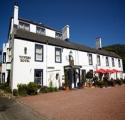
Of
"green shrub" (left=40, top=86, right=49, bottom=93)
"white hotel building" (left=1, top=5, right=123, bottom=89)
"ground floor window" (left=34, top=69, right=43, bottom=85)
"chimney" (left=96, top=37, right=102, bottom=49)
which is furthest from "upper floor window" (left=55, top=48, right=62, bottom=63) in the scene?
"chimney" (left=96, top=37, right=102, bottom=49)

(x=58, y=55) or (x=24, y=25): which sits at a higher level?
(x=24, y=25)

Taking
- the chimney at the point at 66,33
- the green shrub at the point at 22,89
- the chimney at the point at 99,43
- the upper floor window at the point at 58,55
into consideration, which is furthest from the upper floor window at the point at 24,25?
the chimney at the point at 99,43

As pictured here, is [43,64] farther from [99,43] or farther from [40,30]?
[99,43]

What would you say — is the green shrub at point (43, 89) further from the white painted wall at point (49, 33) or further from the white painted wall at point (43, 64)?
the white painted wall at point (49, 33)

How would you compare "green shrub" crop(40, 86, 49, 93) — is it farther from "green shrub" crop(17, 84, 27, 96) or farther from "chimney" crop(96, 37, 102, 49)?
"chimney" crop(96, 37, 102, 49)

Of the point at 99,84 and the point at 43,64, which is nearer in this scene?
the point at 43,64

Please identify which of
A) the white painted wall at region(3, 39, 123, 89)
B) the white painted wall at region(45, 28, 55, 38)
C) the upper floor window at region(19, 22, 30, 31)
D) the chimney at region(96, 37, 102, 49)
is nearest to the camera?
the white painted wall at region(3, 39, 123, 89)

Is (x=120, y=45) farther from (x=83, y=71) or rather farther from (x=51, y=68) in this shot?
(x=51, y=68)

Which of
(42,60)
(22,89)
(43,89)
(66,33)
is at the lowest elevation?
(43,89)

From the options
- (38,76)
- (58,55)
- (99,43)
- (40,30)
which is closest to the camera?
(38,76)

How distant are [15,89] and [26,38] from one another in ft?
19.7

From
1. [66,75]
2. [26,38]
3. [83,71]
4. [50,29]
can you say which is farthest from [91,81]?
[50,29]

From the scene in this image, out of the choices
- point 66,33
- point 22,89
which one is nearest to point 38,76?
point 22,89

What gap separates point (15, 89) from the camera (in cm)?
1558
